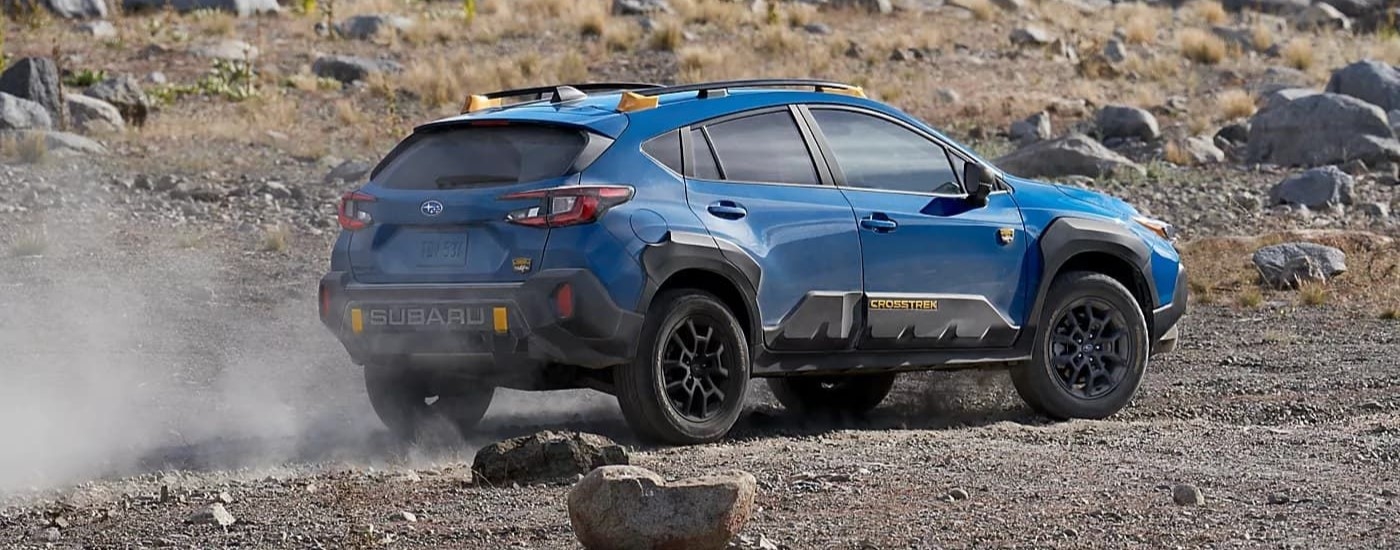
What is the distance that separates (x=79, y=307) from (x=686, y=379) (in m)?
6.58

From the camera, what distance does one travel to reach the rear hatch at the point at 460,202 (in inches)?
333

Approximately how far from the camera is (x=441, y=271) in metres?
8.62

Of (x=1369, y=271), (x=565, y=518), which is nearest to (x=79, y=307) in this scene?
(x=565, y=518)

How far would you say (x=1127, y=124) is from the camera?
2623cm

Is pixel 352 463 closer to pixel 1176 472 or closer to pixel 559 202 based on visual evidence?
pixel 559 202

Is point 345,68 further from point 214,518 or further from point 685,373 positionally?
point 214,518

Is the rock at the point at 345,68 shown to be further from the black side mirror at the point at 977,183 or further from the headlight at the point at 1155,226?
the black side mirror at the point at 977,183

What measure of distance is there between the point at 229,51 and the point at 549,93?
21.5m

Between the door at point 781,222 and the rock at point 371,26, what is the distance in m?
24.3

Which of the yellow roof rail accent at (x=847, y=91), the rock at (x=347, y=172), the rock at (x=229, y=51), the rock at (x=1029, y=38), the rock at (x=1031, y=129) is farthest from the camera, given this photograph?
the rock at (x=1029, y=38)

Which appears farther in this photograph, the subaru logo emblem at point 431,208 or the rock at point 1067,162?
the rock at point 1067,162

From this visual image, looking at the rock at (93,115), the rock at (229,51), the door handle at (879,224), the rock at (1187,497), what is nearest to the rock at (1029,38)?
the rock at (229,51)

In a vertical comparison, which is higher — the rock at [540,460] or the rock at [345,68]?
the rock at [540,460]

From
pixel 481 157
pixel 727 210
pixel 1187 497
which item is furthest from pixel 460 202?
pixel 1187 497
